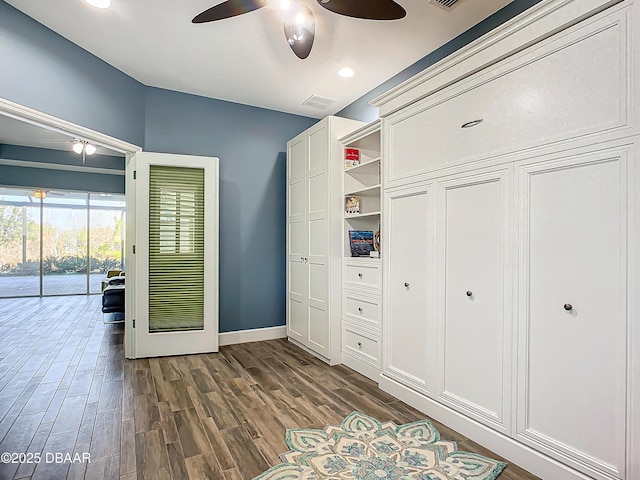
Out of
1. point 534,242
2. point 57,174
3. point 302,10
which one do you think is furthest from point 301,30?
point 57,174

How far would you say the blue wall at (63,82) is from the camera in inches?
98.7

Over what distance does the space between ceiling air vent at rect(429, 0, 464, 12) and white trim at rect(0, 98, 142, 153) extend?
2890 mm

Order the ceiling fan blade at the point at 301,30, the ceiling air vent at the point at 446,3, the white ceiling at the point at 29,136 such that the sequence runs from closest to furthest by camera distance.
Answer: the ceiling fan blade at the point at 301,30, the ceiling air vent at the point at 446,3, the white ceiling at the point at 29,136

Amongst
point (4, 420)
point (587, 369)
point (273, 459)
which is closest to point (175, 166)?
point (4, 420)

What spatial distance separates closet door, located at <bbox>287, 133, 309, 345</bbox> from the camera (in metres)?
4.06

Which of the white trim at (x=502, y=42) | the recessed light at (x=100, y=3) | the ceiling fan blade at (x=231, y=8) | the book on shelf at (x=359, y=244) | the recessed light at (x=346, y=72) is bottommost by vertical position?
the book on shelf at (x=359, y=244)

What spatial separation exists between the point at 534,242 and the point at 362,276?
1.68 meters

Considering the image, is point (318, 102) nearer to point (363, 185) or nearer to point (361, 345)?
point (363, 185)

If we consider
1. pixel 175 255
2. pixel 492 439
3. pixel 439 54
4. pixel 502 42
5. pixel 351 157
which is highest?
pixel 439 54

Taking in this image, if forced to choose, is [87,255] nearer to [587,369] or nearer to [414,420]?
[414,420]

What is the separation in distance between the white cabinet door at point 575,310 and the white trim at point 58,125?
10.6 feet

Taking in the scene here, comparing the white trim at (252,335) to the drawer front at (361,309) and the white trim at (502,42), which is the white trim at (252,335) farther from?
the white trim at (502,42)

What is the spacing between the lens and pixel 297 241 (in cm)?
423

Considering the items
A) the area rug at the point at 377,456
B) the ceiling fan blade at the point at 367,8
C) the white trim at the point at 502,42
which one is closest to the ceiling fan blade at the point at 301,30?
the ceiling fan blade at the point at 367,8
